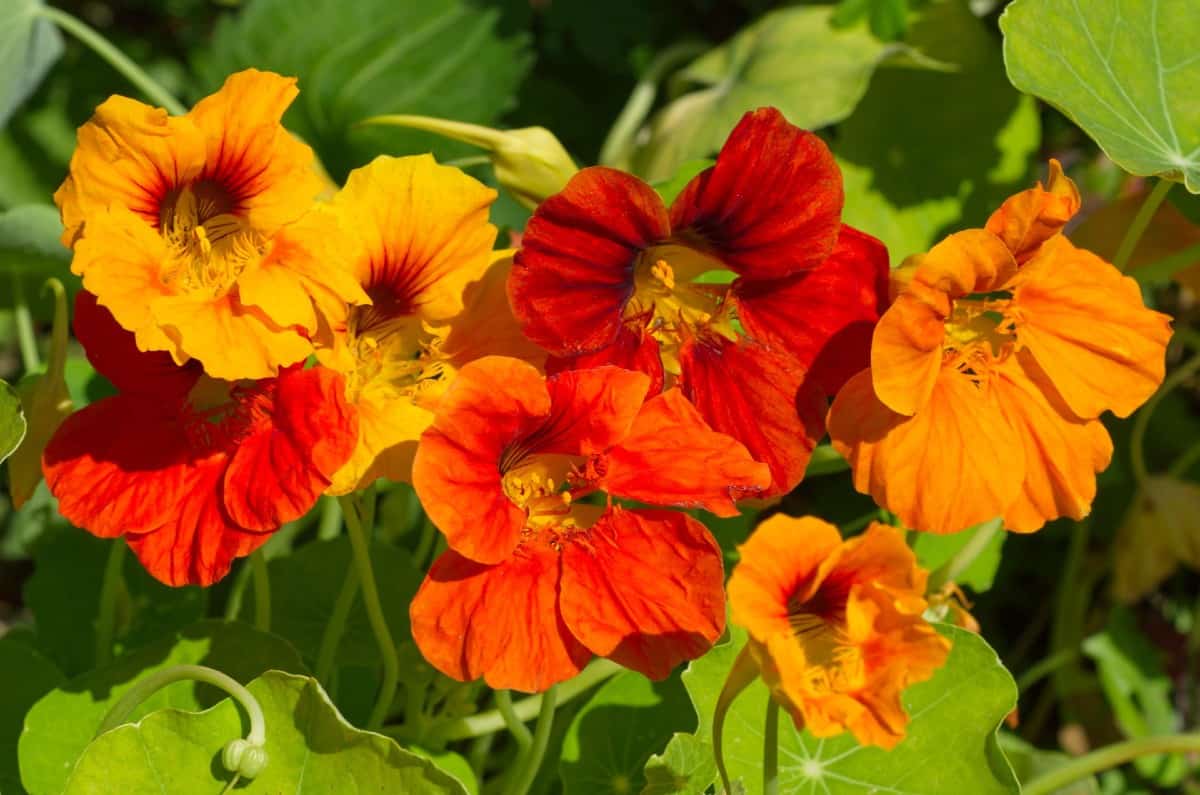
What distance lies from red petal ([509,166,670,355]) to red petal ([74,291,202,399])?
0.24 meters

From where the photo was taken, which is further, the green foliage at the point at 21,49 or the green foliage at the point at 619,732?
the green foliage at the point at 21,49

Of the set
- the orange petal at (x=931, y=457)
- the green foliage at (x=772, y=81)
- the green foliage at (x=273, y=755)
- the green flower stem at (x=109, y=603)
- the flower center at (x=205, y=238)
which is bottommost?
the green flower stem at (x=109, y=603)

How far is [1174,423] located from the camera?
172cm

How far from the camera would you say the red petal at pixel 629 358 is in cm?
83

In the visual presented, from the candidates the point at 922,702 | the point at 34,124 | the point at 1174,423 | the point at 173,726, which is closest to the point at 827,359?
the point at 922,702

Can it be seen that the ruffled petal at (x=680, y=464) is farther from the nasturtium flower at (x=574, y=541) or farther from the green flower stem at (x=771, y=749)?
the green flower stem at (x=771, y=749)

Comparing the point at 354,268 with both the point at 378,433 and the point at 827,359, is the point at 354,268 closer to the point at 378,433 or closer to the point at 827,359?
the point at 378,433

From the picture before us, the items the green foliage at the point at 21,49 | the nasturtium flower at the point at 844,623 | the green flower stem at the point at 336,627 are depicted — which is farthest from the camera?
the green foliage at the point at 21,49

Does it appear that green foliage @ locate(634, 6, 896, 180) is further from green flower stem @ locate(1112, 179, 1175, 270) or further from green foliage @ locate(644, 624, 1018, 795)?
green foliage @ locate(644, 624, 1018, 795)

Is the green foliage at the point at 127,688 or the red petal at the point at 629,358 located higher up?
the red petal at the point at 629,358

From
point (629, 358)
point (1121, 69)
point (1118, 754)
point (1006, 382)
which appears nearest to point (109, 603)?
point (629, 358)

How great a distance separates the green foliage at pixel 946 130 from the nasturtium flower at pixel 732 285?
0.56 m

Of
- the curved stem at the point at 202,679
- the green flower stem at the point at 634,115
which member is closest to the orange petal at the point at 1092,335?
the curved stem at the point at 202,679

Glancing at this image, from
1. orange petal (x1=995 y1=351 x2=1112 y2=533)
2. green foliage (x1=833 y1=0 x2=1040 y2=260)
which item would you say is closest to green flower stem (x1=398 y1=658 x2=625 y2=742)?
orange petal (x1=995 y1=351 x2=1112 y2=533)
